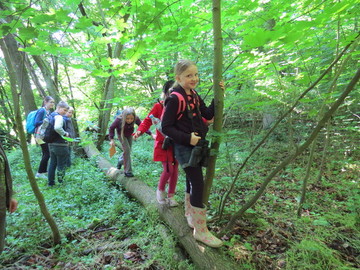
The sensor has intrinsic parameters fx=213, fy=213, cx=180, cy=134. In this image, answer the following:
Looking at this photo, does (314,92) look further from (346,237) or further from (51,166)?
(51,166)

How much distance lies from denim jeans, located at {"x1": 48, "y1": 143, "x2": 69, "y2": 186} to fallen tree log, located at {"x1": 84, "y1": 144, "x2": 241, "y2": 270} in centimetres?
175

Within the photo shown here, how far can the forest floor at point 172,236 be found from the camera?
230 centimetres

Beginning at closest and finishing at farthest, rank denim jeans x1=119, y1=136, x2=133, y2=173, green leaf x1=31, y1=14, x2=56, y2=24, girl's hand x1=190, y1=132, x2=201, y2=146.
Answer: green leaf x1=31, y1=14, x2=56, y2=24 < girl's hand x1=190, y1=132, x2=201, y2=146 < denim jeans x1=119, y1=136, x2=133, y2=173

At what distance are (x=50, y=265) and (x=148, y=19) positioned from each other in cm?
287

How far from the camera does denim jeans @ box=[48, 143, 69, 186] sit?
488cm

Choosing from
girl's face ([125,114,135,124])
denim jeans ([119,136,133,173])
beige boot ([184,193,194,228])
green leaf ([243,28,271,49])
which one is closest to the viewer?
green leaf ([243,28,271,49])

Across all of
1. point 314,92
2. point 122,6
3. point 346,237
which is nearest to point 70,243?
point 122,6

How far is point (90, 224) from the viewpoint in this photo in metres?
3.17

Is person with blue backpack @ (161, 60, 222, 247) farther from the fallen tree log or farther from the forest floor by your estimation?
the forest floor

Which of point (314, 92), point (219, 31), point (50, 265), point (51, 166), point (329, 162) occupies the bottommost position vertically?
point (50, 265)

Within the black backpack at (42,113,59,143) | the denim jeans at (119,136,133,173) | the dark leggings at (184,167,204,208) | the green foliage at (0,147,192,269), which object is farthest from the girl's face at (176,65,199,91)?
the black backpack at (42,113,59,143)

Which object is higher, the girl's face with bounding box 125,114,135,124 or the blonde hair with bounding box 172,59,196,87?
the blonde hair with bounding box 172,59,196,87

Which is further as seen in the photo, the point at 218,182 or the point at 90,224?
the point at 218,182

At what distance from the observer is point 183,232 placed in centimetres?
251
